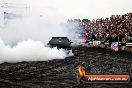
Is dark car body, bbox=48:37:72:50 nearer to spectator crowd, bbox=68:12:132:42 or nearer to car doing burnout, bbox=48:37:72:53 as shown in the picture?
car doing burnout, bbox=48:37:72:53

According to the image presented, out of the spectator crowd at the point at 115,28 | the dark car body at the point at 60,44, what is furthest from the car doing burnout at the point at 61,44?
the spectator crowd at the point at 115,28

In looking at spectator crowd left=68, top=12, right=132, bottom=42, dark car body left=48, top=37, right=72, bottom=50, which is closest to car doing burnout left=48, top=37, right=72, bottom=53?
dark car body left=48, top=37, right=72, bottom=50

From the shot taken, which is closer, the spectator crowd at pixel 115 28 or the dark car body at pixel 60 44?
the dark car body at pixel 60 44

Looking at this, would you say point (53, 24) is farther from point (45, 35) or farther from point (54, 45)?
point (54, 45)

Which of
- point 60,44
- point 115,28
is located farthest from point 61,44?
point 115,28

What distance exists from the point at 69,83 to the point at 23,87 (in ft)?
6.01

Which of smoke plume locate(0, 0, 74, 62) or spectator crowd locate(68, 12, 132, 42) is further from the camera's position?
spectator crowd locate(68, 12, 132, 42)

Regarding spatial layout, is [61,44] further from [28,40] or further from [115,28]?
[115,28]

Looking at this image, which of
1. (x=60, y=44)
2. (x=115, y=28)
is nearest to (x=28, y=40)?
(x=60, y=44)

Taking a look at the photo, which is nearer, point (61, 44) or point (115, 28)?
point (61, 44)

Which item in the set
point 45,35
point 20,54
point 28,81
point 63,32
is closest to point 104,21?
point 45,35

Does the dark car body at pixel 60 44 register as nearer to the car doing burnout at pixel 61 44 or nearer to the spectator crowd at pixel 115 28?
the car doing burnout at pixel 61 44

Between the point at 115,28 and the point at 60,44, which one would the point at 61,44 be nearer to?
the point at 60,44

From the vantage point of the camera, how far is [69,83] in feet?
45.9
